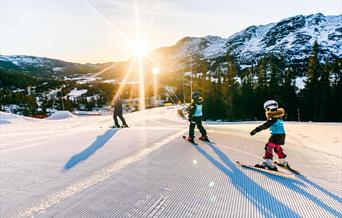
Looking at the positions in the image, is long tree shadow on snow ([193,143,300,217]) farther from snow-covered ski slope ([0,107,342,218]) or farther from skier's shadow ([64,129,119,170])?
skier's shadow ([64,129,119,170])

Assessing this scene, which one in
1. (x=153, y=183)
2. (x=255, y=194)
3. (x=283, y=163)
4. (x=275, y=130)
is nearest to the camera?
(x=255, y=194)

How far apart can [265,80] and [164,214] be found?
70.3m

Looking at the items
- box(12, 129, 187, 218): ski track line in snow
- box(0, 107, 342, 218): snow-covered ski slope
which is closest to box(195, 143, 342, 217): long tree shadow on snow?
box(0, 107, 342, 218): snow-covered ski slope

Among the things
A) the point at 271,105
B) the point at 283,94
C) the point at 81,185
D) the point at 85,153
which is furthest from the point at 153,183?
the point at 283,94

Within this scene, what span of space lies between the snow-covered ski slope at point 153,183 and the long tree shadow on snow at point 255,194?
0.01m

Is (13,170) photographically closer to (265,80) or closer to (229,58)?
→ (265,80)

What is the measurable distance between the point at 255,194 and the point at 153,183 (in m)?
1.45

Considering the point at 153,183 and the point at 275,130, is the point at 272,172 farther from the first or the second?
the point at 153,183

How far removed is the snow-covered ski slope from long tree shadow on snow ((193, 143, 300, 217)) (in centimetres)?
1

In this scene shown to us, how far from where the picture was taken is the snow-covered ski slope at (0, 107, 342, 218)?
12.9 feet

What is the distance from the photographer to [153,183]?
4.95 m

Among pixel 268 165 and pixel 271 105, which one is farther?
pixel 271 105

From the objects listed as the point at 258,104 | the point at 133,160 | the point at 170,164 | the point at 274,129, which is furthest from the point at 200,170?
the point at 258,104

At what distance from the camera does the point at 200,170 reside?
6090 mm
